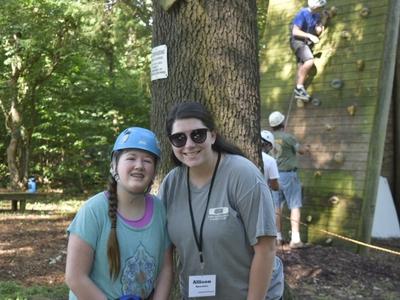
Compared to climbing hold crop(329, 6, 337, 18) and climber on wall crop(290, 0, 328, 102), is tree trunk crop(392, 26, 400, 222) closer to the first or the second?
climbing hold crop(329, 6, 337, 18)

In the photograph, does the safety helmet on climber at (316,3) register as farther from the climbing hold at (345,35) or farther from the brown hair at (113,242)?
the brown hair at (113,242)

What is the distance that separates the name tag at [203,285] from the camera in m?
2.57

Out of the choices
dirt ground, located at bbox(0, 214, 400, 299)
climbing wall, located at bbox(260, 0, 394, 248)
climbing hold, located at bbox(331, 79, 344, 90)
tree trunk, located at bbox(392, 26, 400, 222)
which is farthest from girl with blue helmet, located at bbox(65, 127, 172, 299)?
tree trunk, located at bbox(392, 26, 400, 222)

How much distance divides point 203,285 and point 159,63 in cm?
201

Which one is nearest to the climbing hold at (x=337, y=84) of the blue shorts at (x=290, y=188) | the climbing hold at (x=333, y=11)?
the climbing hold at (x=333, y=11)

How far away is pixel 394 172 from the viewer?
9914mm

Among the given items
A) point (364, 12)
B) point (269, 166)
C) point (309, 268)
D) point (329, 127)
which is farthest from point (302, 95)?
point (309, 268)

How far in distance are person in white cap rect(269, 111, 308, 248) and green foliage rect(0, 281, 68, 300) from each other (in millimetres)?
3359

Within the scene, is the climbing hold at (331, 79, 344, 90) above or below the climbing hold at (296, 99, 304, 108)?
above

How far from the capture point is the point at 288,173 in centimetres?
789

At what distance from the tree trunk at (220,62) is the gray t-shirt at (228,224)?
1.26 metres

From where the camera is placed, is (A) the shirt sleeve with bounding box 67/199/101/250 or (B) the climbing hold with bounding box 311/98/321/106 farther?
(B) the climbing hold with bounding box 311/98/321/106

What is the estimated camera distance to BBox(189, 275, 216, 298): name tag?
257 centimetres

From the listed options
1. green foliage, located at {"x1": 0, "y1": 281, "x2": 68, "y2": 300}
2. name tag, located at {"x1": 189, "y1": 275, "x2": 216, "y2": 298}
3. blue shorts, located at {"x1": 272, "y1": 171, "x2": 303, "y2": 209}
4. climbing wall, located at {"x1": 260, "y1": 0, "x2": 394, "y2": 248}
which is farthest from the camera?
climbing wall, located at {"x1": 260, "y1": 0, "x2": 394, "y2": 248}
